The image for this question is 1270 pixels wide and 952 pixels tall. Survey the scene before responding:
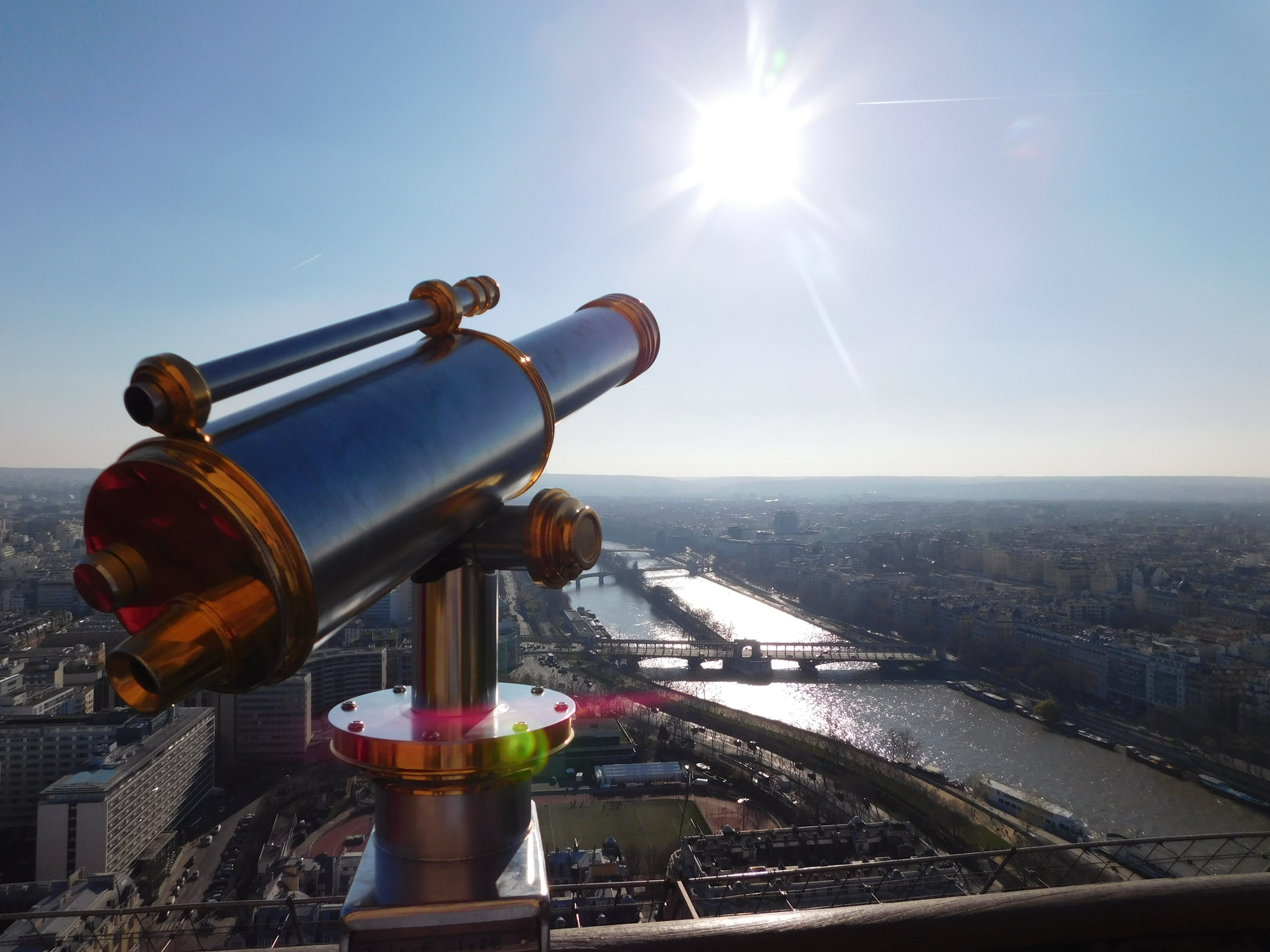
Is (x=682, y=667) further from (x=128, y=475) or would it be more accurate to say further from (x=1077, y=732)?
(x=128, y=475)

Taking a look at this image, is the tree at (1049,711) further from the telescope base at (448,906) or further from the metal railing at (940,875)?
the telescope base at (448,906)

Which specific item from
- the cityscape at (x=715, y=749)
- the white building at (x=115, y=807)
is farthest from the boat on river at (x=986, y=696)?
the white building at (x=115, y=807)

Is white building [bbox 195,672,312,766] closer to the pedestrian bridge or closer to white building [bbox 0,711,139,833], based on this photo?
white building [bbox 0,711,139,833]

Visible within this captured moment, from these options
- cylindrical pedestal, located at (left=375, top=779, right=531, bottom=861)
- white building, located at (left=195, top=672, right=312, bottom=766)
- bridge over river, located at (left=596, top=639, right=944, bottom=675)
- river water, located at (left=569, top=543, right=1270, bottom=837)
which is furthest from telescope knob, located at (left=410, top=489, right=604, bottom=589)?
bridge over river, located at (left=596, top=639, right=944, bottom=675)

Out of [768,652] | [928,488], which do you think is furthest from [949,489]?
[768,652]

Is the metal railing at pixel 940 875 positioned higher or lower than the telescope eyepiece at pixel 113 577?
lower

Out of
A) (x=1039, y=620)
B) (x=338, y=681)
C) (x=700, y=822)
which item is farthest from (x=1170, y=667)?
(x=338, y=681)
